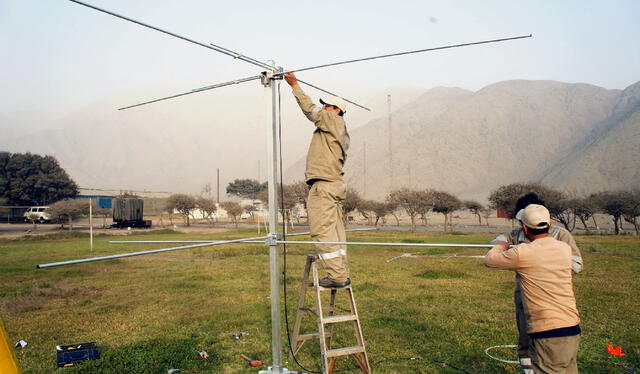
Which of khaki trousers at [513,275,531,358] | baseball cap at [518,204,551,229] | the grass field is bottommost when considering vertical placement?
the grass field

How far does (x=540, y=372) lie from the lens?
Result: 3.99m

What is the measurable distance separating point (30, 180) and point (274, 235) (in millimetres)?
75393

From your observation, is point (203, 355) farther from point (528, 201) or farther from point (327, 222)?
point (528, 201)

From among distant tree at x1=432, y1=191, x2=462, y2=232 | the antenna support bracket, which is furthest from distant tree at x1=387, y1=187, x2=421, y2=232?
the antenna support bracket

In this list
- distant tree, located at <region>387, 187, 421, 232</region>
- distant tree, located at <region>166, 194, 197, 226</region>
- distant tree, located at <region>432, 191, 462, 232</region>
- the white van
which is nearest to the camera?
the white van

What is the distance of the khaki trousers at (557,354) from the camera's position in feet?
12.9

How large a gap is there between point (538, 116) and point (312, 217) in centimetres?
15164

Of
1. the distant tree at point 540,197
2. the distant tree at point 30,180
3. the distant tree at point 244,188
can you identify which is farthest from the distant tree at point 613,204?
the distant tree at point 244,188

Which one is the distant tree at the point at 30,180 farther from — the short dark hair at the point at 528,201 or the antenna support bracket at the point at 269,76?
the short dark hair at the point at 528,201

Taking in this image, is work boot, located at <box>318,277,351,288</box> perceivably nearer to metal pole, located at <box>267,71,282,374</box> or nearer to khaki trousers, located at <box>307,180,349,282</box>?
khaki trousers, located at <box>307,180,349,282</box>

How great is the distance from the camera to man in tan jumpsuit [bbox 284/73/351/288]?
528cm

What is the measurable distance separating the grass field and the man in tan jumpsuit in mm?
1749

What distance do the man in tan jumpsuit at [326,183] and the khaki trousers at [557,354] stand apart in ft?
6.89

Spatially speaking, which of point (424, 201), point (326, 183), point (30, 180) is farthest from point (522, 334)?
point (30, 180)
